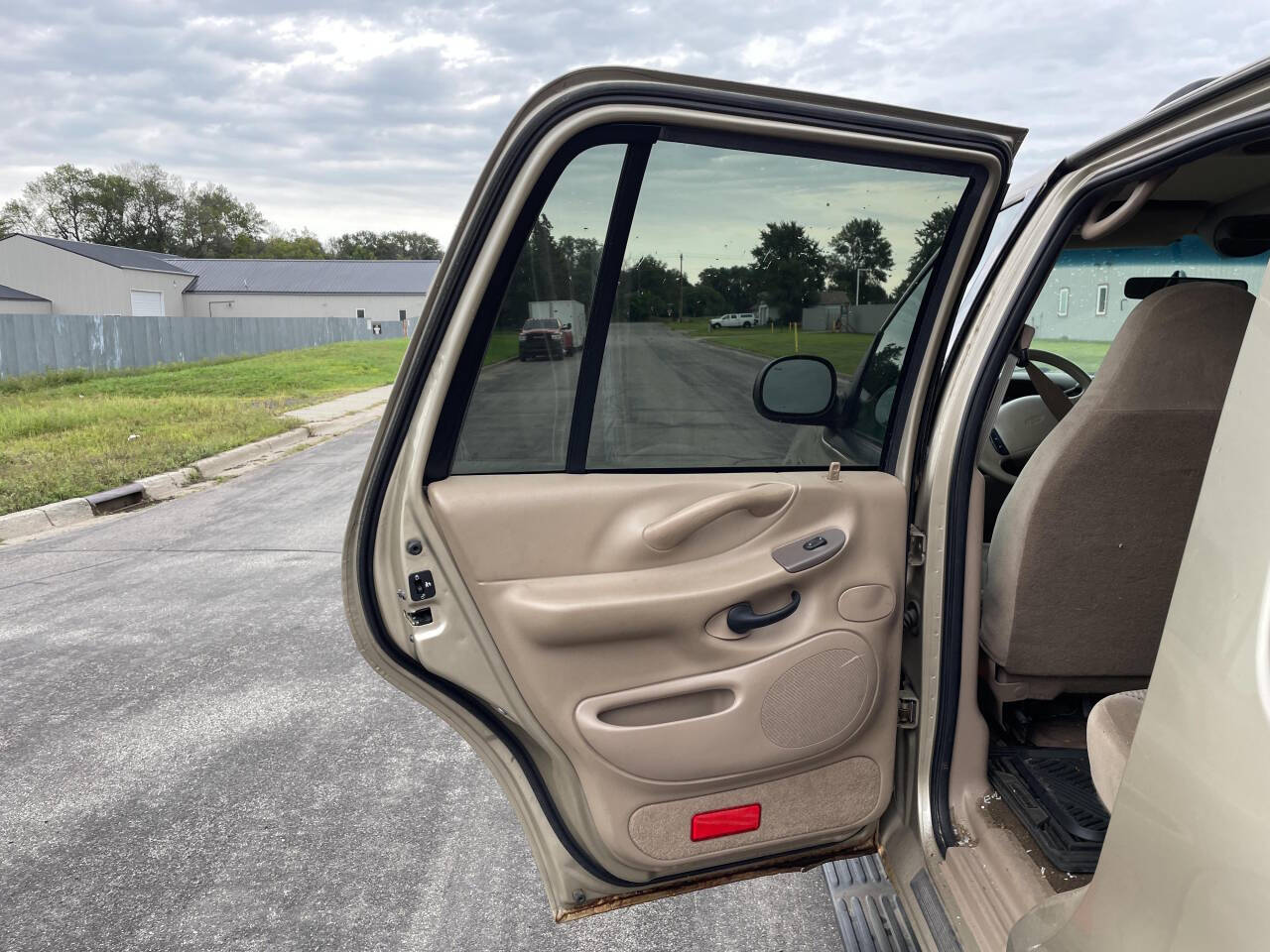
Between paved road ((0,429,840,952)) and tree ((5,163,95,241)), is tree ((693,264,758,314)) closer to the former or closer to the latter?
paved road ((0,429,840,952))

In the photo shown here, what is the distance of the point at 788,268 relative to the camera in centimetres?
203

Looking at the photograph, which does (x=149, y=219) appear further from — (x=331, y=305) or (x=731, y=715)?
(x=731, y=715)

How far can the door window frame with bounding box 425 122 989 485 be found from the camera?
5.97 feet

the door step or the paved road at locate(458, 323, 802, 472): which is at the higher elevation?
the paved road at locate(458, 323, 802, 472)

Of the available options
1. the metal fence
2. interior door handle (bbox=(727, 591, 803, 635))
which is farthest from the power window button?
the metal fence

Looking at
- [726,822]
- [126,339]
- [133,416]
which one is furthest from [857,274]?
[126,339]

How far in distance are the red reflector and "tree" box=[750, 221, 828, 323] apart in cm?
114

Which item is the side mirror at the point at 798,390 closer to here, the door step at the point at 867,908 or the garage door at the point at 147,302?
the door step at the point at 867,908

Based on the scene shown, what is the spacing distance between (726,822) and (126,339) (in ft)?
92.7

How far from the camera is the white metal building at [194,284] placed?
49156 millimetres

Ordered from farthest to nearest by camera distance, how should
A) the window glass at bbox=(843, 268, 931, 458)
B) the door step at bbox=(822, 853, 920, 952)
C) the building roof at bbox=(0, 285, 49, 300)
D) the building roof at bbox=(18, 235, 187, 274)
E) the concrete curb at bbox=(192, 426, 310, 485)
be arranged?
the building roof at bbox=(18, 235, 187, 274) → the building roof at bbox=(0, 285, 49, 300) → the concrete curb at bbox=(192, 426, 310, 485) → the door step at bbox=(822, 853, 920, 952) → the window glass at bbox=(843, 268, 931, 458)

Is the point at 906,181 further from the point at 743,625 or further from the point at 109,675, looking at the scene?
the point at 109,675

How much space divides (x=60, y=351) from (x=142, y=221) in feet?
201

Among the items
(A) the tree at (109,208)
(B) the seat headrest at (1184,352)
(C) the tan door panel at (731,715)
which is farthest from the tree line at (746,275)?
(A) the tree at (109,208)
